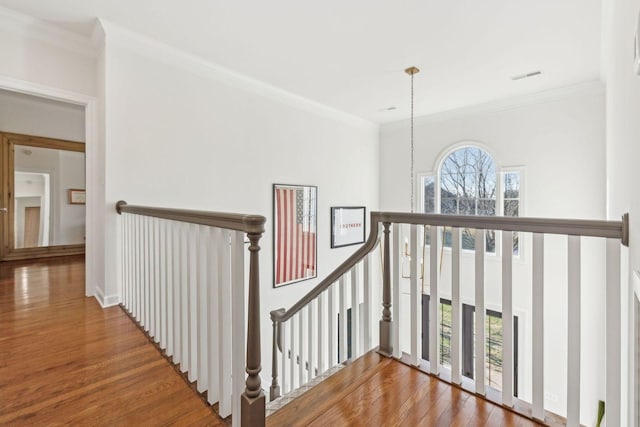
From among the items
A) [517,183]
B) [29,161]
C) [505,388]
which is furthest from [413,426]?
[29,161]

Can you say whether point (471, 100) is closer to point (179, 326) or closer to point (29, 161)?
point (179, 326)

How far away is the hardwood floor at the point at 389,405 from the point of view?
1416mm

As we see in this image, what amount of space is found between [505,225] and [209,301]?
4.67 ft

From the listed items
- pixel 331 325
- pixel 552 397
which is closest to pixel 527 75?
pixel 331 325

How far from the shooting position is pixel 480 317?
1.57 meters

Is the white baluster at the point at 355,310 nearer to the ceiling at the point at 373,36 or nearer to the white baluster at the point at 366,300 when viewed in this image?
the white baluster at the point at 366,300

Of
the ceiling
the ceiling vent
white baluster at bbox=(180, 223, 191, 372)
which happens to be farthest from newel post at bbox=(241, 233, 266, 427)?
the ceiling vent

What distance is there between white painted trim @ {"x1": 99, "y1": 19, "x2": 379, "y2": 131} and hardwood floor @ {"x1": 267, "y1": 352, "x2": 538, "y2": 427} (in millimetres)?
3458

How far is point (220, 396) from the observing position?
4.62ft

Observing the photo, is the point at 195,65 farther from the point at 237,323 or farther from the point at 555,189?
the point at 555,189

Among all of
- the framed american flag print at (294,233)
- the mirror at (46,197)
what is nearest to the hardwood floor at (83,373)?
the framed american flag print at (294,233)

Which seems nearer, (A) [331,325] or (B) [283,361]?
(A) [331,325]

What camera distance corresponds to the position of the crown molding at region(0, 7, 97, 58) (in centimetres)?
267

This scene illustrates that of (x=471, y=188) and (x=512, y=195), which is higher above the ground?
(x=471, y=188)
